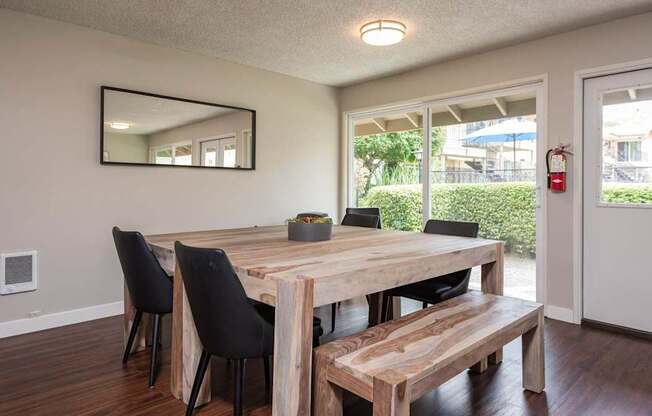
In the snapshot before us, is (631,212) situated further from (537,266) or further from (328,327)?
(328,327)

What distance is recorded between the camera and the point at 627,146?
314cm

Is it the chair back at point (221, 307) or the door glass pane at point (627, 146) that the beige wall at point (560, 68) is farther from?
the chair back at point (221, 307)

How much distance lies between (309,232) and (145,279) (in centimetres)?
94

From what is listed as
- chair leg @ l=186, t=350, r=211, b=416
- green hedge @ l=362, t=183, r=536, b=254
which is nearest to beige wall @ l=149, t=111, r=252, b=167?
green hedge @ l=362, t=183, r=536, b=254

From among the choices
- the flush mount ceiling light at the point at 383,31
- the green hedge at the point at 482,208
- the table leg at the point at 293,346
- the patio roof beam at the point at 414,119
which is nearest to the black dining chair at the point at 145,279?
the table leg at the point at 293,346

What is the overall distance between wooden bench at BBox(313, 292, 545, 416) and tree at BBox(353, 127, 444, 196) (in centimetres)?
255

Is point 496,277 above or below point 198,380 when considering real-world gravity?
above

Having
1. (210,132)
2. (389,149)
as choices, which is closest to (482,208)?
(389,149)

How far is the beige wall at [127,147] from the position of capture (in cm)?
345

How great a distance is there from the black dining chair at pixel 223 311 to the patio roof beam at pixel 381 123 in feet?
11.7

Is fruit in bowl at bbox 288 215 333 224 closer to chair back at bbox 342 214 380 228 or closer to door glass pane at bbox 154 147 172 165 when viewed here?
chair back at bbox 342 214 380 228

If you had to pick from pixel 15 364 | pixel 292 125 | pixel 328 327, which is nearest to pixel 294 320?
pixel 328 327

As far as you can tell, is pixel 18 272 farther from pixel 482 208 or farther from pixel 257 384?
pixel 482 208

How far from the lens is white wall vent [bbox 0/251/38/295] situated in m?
3.01
